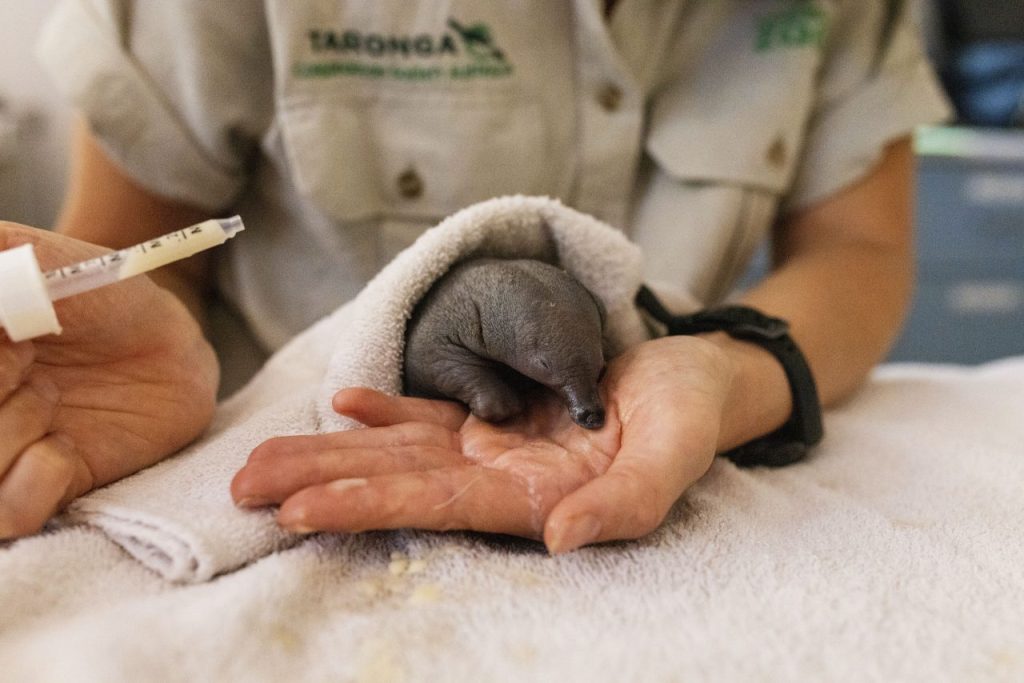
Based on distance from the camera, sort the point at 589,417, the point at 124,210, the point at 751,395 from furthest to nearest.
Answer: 1. the point at 124,210
2. the point at 751,395
3. the point at 589,417

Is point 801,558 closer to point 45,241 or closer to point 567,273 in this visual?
point 567,273

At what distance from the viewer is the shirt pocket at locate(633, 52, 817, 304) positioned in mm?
816

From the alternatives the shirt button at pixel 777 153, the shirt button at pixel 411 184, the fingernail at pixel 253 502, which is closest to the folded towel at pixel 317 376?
the fingernail at pixel 253 502

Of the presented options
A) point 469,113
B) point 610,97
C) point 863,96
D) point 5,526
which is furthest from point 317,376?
point 863,96

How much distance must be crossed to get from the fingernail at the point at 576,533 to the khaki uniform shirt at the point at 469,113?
0.40 meters

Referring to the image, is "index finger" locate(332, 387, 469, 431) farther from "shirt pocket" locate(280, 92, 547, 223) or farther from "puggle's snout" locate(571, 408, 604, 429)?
"shirt pocket" locate(280, 92, 547, 223)

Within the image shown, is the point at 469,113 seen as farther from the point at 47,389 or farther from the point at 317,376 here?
the point at 47,389

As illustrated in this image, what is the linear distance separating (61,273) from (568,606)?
295 millimetres

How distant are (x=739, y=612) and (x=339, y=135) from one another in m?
0.55

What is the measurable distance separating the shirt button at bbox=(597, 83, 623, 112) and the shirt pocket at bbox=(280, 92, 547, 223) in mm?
65

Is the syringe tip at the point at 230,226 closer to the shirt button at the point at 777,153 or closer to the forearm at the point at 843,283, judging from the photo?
the forearm at the point at 843,283

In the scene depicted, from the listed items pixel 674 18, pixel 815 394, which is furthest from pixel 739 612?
pixel 674 18

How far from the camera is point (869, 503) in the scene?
0.52 metres

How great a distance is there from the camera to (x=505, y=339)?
493 mm
